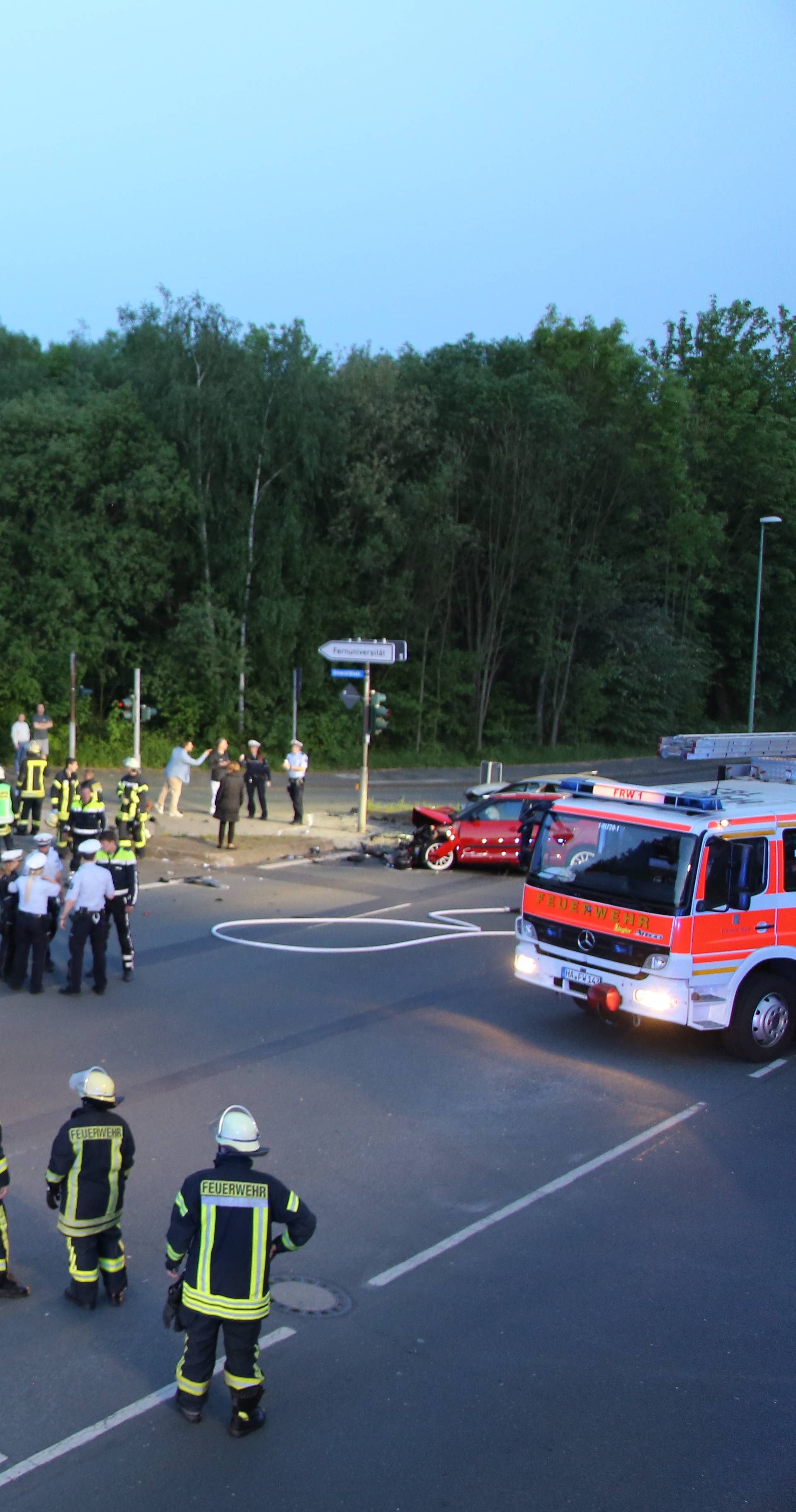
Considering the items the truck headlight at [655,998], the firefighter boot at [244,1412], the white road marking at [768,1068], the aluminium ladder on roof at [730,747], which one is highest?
the aluminium ladder on roof at [730,747]

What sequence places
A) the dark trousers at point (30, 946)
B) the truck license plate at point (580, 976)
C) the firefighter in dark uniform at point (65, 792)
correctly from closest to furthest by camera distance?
the truck license plate at point (580, 976)
the dark trousers at point (30, 946)
the firefighter in dark uniform at point (65, 792)

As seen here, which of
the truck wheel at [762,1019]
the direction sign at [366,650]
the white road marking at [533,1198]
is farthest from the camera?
the direction sign at [366,650]

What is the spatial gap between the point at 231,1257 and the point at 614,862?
6.43 meters

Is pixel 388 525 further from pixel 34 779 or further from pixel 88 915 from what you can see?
pixel 88 915

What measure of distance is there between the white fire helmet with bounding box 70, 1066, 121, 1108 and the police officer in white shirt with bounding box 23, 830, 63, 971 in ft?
19.2

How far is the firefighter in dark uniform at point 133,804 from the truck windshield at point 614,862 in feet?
21.6

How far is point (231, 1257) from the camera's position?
4.90 metres

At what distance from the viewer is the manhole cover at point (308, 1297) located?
614 cm

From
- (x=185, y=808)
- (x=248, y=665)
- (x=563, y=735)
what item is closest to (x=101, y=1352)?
(x=185, y=808)

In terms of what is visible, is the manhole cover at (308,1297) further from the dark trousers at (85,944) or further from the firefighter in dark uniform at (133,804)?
the firefighter in dark uniform at (133,804)

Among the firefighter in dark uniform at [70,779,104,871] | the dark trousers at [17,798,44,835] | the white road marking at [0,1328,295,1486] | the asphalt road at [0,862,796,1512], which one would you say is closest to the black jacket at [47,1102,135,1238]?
the asphalt road at [0,862,796,1512]

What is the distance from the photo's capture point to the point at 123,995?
478 inches

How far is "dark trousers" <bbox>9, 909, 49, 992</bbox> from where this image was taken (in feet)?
38.9

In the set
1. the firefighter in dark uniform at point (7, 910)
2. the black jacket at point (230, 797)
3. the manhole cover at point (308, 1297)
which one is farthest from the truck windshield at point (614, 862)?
the black jacket at point (230, 797)
